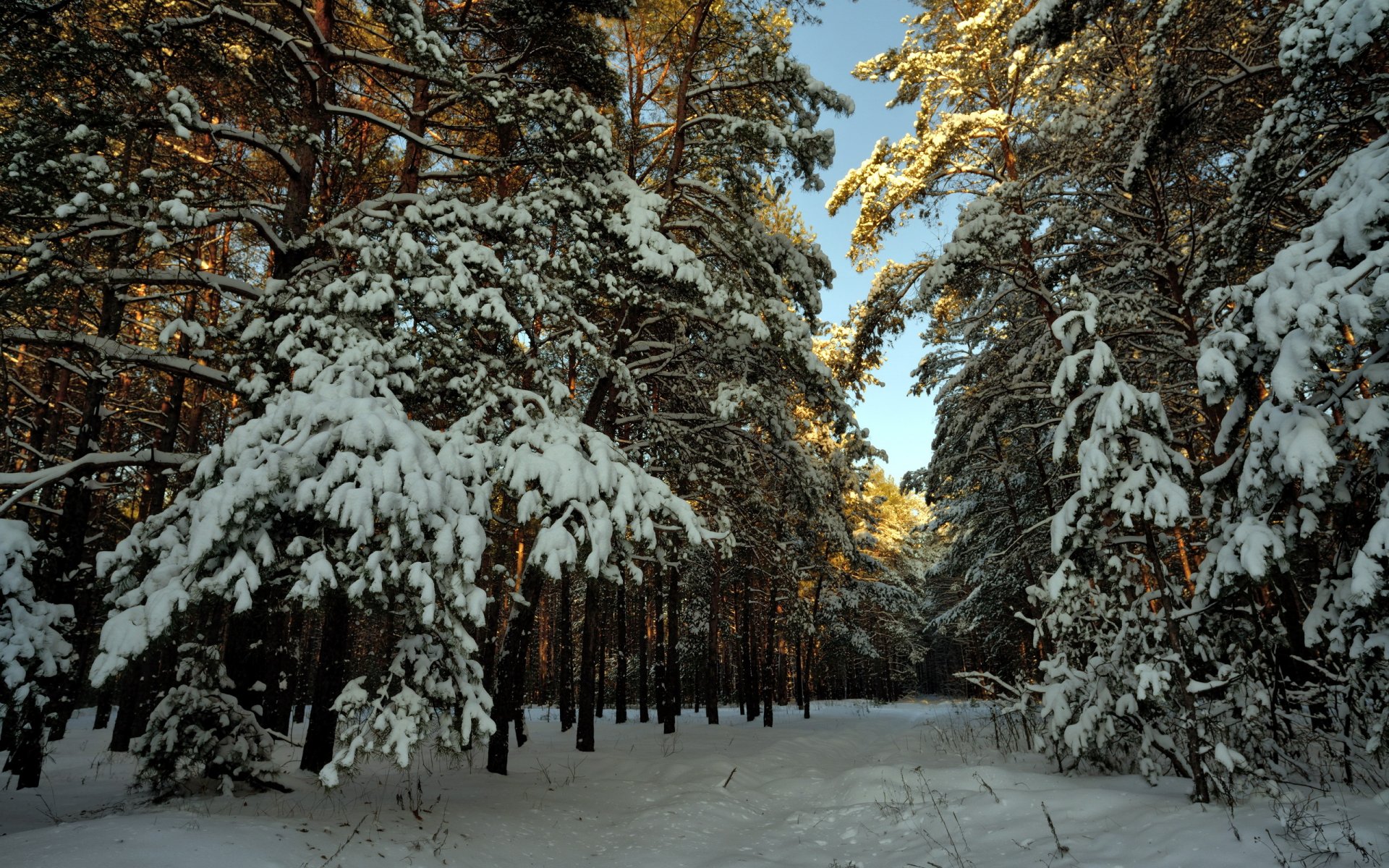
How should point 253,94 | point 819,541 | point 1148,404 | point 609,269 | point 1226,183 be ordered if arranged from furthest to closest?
point 819,541 < point 1226,183 < point 609,269 < point 253,94 < point 1148,404

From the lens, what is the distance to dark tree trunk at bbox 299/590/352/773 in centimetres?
658

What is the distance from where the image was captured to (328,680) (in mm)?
6648

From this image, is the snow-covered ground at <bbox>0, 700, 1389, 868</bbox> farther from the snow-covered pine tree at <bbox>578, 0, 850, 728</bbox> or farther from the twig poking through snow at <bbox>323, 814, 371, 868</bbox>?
the snow-covered pine tree at <bbox>578, 0, 850, 728</bbox>

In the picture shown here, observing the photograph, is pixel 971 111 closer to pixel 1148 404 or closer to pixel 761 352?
pixel 761 352

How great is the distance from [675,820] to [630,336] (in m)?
6.89

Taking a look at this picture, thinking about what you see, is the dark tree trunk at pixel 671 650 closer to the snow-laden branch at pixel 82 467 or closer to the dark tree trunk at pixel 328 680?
the dark tree trunk at pixel 328 680

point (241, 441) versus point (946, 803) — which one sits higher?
point (241, 441)

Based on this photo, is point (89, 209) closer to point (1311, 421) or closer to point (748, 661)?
point (1311, 421)

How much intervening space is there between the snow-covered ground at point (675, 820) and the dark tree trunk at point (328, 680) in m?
0.42

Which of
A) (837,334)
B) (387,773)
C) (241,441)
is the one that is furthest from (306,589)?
(837,334)

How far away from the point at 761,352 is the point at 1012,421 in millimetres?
12035

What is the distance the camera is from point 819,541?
705 inches

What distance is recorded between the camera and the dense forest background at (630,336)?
4.60m

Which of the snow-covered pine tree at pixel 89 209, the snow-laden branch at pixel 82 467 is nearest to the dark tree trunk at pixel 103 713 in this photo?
the snow-covered pine tree at pixel 89 209
